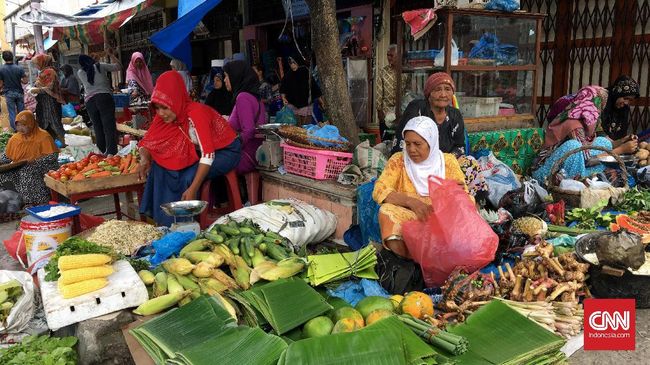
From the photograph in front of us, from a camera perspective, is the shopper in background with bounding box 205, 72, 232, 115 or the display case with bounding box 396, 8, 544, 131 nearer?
the display case with bounding box 396, 8, 544, 131

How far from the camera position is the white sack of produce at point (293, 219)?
160 inches

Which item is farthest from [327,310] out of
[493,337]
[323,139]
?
[323,139]

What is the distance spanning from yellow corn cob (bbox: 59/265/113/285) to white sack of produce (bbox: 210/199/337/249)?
4.02 ft

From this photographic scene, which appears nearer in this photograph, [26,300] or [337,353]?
[337,353]

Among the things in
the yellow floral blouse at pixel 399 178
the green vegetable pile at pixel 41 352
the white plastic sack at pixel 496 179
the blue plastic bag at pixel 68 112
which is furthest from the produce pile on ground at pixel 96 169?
the blue plastic bag at pixel 68 112

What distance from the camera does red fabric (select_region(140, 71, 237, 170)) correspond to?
177 inches

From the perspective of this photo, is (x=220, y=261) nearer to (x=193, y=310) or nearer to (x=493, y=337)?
(x=193, y=310)

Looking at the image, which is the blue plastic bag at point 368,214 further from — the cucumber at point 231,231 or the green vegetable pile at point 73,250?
the green vegetable pile at point 73,250

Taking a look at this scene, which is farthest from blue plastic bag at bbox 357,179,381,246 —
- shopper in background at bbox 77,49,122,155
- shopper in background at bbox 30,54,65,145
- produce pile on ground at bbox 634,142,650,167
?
shopper in background at bbox 30,54,65,145

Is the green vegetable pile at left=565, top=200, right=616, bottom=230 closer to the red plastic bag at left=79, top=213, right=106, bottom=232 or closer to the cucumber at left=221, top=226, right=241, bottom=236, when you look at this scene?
the cucumber at left=221, top=226, right=241, bottom=236

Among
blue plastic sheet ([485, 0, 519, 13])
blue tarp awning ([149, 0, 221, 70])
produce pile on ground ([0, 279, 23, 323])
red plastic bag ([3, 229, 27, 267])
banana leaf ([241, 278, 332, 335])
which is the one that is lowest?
red plastic bag ([3, 229, 27, 267])

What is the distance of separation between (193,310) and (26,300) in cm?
120

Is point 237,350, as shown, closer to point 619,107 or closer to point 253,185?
point 253,185

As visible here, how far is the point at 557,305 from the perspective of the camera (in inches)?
112
